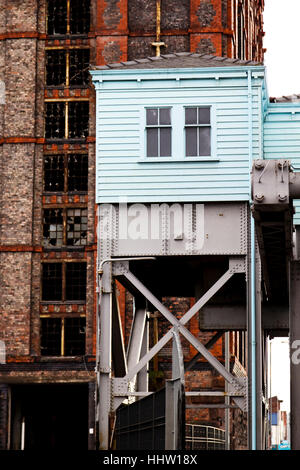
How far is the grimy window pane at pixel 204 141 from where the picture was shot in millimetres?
30484

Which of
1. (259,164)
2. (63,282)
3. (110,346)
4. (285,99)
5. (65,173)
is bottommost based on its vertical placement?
(110,346)

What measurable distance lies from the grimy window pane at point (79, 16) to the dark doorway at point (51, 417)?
1923 centimetres

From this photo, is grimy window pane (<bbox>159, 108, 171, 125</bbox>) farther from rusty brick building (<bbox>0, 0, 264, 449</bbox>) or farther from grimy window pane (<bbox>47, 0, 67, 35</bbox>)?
grimy window pane (<bbox>47, 0, 67, 35</bbox>)

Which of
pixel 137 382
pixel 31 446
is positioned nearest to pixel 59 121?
pixel 31 446

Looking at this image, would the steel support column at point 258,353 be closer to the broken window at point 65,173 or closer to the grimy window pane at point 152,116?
the grimy window pane at point 152,116

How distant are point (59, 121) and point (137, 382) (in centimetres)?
2848

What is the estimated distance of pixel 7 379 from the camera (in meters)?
56.8

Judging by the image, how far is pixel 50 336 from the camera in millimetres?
57875

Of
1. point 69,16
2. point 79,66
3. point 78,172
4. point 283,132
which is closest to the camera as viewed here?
point 283,132

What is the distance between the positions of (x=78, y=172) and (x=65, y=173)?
27.2 inches

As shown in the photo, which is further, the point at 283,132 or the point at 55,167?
the point at 55,167

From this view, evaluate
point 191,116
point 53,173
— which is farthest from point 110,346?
point 53,173
